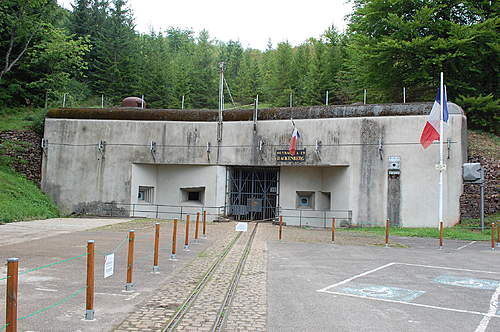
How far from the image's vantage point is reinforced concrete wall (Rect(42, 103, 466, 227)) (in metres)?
19.5

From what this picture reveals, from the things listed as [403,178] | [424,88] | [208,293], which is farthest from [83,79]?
[208,293]

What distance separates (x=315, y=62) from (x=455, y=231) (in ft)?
85.2

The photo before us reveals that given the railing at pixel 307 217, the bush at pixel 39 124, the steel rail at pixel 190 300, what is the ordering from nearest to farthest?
the steel rail at pixel 190 300 < the railing at pixel 307 217 < the bush at pixel 39 124

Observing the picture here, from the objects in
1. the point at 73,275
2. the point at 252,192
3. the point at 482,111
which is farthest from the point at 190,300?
the point at 482,111

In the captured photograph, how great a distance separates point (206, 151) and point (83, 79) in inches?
1011

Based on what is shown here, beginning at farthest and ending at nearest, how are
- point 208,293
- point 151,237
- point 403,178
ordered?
point 403,178 → point 151,237 → point 208,293

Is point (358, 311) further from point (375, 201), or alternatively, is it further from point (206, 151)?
point (206, 151)

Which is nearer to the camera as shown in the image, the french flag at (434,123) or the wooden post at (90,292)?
the wooden post at (90,292)

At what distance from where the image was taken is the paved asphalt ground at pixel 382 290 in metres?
5.60

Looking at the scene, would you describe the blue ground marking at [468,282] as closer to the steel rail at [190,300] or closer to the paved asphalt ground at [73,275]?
the steel rail at [190,300]

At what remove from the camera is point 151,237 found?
14.1 meters

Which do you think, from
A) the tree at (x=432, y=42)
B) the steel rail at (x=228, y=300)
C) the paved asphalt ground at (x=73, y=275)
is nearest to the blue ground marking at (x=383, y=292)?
the steel rail at (x=228, y=300)

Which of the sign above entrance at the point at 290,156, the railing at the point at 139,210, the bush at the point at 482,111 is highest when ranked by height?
the bush at the point at 482,111

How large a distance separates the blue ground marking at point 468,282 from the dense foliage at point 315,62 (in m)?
15.7
